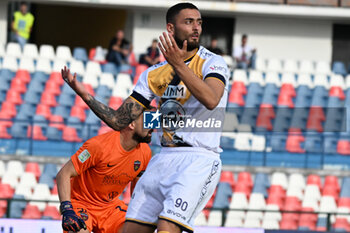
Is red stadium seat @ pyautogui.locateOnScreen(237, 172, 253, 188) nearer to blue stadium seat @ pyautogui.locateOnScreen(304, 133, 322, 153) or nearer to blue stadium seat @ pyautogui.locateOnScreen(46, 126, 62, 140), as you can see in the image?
blue stadium seat @ pyautogui.locateOnScreen(304, 133, 322, 153)

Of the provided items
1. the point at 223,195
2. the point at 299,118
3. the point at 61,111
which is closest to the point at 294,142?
the point at 299,118

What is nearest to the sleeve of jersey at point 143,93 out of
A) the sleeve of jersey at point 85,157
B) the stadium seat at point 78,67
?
the sleeve of jersey at point 85,157

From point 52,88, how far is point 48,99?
37 centimetres

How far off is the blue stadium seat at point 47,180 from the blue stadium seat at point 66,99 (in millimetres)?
2163

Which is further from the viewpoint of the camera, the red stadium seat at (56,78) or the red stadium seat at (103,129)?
the red stadium seat at (56,78)

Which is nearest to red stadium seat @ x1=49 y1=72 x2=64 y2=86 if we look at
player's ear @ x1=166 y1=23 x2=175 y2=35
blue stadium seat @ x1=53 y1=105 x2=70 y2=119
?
blue stadium seat @ x1=53 y1=105 x2=70 y2=119

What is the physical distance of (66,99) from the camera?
563 inches

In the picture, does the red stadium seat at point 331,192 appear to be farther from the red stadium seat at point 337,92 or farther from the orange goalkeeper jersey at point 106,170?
the orange goalkeeper jersey at point 106,170

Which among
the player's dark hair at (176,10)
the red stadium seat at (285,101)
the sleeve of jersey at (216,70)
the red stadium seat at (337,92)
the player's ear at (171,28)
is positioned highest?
the player's dark hair at (176,10)

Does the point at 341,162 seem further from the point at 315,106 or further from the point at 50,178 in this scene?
the point at 50,178

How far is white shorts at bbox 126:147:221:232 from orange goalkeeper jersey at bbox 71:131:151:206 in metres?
1.52

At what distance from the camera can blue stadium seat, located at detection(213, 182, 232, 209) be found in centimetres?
1241

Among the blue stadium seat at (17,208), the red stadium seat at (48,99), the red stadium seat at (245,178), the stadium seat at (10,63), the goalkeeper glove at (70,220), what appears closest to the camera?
the goalkeeper glove at (70,220)

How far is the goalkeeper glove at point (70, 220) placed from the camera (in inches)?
229
